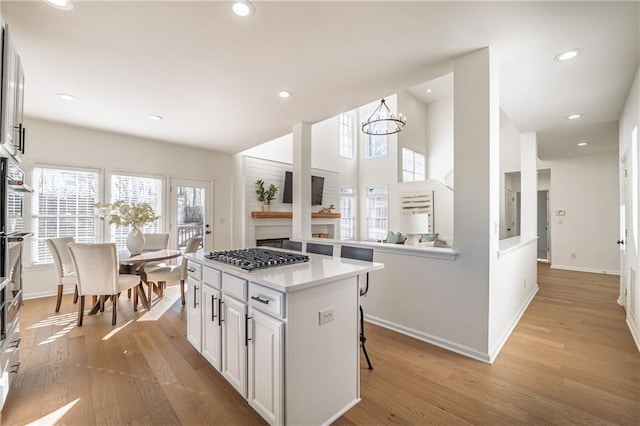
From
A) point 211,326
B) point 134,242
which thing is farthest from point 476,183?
point 134,242

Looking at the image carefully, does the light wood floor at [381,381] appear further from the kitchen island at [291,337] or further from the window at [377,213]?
the window at [377,213]

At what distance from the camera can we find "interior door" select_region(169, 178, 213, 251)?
5.23 metres

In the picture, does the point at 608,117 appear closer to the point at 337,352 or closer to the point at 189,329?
the point at 337,352

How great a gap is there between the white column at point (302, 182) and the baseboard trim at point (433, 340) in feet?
5.22

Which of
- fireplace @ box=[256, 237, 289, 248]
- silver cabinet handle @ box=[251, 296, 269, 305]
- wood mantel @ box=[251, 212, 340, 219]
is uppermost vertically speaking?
wood mantel @ box=[251, 212, 340, 219]

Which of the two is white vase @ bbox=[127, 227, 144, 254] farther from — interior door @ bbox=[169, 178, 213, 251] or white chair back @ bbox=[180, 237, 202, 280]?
interior door @ bbox=[169, 178, 213, 251]

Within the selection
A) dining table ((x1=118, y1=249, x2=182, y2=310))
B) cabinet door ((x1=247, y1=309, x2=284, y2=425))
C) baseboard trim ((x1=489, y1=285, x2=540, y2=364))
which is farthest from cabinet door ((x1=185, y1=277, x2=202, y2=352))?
baseboard trim ((x1=489, y1=285, x2=540, y2=364))

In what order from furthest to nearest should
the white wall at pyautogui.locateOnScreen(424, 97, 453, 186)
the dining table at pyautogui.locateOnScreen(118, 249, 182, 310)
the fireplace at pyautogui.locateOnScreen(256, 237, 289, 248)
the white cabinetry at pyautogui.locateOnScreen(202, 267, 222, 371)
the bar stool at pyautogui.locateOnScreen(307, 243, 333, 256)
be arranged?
the white wall at pyautogui.locateOnScreen(424, 97, 453, 186) < the fireplace at pyautogui.locateOnScreen(256, 237, 289, 248) < the dining table at pyautogui.locateOnScreen(118, 249, 182, 310) < the bar stool at pyautogui.locateOnScreen(307, 243, 333, 256) < the white cabinetry at pyautogui.locateOnScreen(202, 267, 222, 371)

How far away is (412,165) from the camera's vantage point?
27.6 feet

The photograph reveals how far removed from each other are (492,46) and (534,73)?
85cm

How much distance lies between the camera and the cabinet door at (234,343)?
67.6 inches

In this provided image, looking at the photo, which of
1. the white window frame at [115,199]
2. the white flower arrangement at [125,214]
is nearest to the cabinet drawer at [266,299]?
the white flower arrangement at [125,214]

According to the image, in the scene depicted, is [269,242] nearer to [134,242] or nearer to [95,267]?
[134,242]

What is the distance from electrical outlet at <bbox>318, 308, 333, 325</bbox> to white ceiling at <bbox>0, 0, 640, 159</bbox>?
195cm
